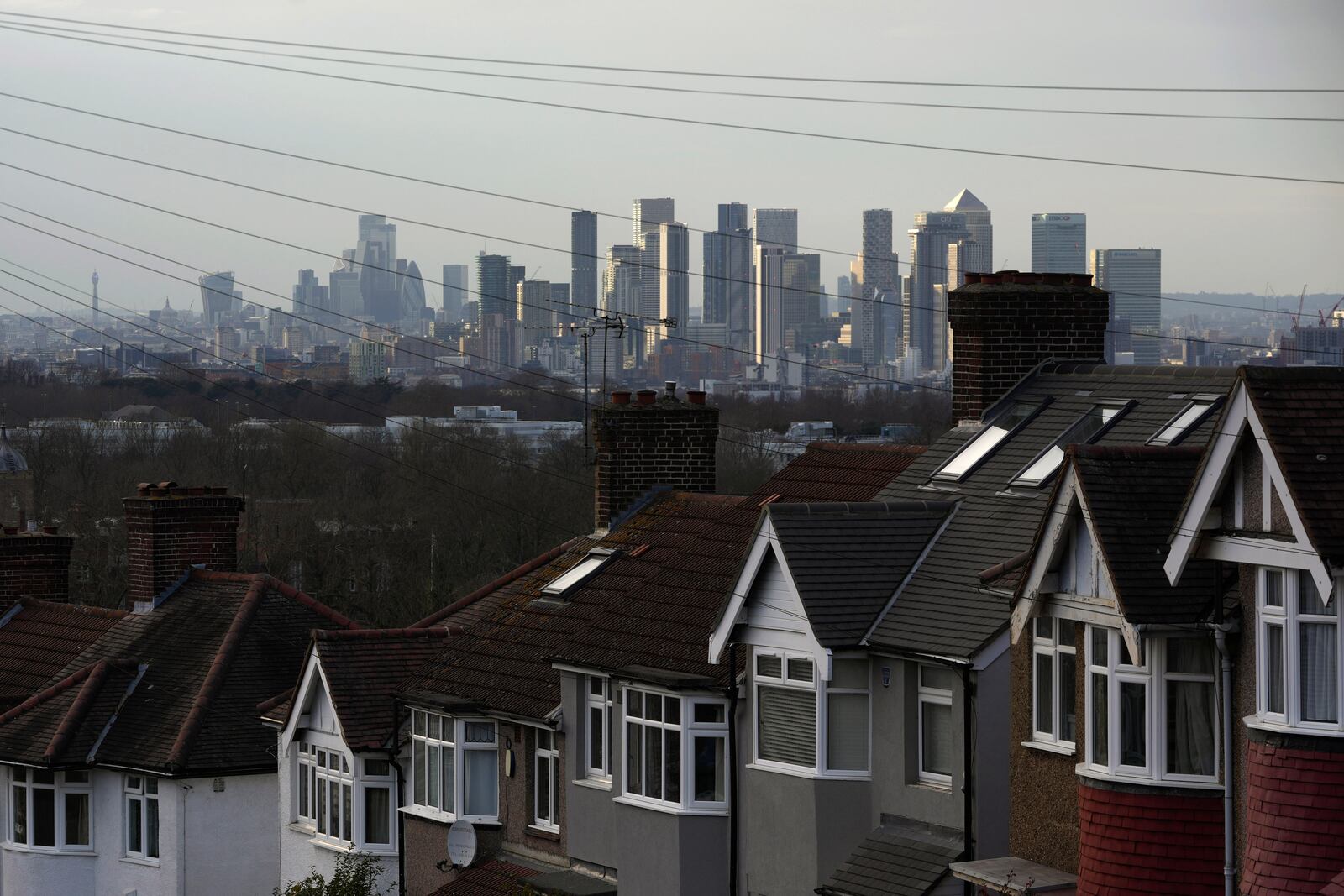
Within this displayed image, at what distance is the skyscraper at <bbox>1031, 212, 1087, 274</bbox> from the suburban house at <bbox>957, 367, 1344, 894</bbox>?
236 feet

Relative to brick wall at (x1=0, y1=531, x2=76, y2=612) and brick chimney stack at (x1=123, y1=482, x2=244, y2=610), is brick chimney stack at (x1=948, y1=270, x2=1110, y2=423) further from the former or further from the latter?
brick wall at (x1=0, y1=531, x2=76, y2=612)

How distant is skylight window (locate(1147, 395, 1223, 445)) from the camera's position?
1988 cm

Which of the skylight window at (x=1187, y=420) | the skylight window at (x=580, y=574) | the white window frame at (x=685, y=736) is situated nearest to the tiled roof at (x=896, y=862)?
the white window frame at (x=685, y=736)

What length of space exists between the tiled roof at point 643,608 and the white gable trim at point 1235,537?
7.48 metres

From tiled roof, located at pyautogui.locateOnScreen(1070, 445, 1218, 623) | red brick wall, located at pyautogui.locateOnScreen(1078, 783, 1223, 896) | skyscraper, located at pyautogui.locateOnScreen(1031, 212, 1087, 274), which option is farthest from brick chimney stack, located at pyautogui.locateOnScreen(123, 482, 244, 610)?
skyscraper, located at pyautogui.locateOnScreen(1031, 212, 1087, 274)

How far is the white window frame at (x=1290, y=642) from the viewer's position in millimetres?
14086

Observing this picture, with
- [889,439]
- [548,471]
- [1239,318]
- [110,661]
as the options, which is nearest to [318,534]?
[548,471]

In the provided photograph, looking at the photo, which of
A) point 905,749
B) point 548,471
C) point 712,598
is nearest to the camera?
point 905,749

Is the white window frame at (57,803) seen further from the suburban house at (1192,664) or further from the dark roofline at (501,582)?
the suburban house at (1192,664)

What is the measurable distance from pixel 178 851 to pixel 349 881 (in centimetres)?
465

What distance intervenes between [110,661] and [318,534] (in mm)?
61840

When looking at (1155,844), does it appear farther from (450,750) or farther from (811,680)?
(450,750)

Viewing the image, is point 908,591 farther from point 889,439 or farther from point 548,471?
point 889,439

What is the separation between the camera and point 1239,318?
180 m
